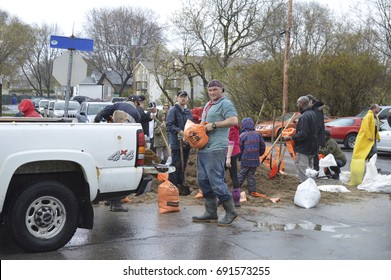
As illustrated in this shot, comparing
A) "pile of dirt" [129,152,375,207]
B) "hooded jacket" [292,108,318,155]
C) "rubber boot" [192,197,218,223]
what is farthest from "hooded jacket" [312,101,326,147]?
"rubber boot" [192,197,218,223]

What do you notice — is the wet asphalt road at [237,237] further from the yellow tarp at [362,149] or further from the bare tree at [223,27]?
the bare tree at [223,27]

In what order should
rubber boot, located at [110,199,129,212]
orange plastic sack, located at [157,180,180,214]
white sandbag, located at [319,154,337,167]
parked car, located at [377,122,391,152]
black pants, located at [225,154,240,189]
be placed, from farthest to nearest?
parked car, located at [377,122,391,152] → white sandbag, located at [319,154,337,167] → black pants, located at [225,154,240,189] → rubber boot, located at [110,199,129,212] → orange plastic sack, located at [157,180,180,214]

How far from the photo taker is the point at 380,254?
5.68 meters

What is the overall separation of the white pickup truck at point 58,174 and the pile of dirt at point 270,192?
256 cm

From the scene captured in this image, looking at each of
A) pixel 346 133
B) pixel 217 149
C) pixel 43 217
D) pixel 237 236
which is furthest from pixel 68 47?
pixel 346 133

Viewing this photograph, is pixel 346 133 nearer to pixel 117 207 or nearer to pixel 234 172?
pixel 234 172

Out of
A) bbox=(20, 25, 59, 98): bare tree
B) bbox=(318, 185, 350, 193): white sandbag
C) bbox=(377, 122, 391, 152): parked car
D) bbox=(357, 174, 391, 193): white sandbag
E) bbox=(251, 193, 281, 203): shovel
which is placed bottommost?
bbox=(251, 193, 281, 203): shovel

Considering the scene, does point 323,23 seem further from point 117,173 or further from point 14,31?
point 117,173

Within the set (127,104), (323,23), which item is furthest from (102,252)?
(323,23)

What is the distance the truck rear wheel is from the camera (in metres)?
5.44

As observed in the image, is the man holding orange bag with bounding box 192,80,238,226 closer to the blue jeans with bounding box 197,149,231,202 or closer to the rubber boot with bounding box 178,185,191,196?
the blue jeans with bounding box 197,149,231,202

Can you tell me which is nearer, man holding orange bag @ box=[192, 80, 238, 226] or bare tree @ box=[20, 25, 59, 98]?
man holding orange bag @ box=[192, 80, 238, 226]

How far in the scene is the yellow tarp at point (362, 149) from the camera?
10.9 meters

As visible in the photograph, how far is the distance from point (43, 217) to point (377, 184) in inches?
261
